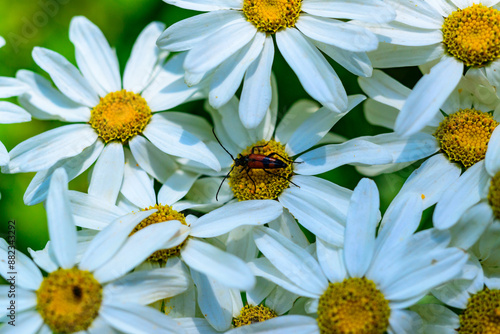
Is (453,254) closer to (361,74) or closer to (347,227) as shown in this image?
(347,227)

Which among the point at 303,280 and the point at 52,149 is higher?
the point at 52,149

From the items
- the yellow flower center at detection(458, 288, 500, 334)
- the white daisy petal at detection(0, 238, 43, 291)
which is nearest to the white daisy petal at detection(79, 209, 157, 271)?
the white daisy petal at detection(0, 238, 43, 291)

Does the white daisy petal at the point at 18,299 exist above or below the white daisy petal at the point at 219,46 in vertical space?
below

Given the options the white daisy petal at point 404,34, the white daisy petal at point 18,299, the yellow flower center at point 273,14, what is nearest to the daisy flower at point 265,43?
the yellow flower center at point 273,14

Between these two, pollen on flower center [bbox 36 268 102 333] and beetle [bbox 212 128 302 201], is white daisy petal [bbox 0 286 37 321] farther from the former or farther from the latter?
beetle [bbox 212 128 302 201]

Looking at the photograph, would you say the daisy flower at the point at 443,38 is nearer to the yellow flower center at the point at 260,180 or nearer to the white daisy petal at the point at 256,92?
the white daisy petal at the point at 256,92

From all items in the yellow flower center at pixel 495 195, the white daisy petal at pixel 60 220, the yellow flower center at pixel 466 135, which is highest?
the yellow flower center at pixel 466 135

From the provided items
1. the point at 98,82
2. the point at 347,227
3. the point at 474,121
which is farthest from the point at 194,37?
the point at 474,121
